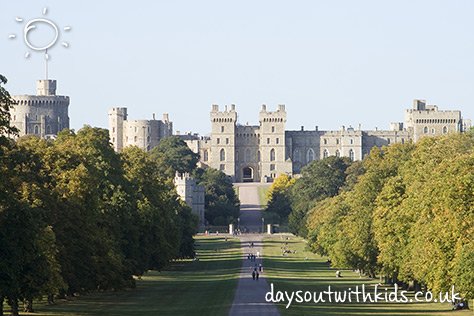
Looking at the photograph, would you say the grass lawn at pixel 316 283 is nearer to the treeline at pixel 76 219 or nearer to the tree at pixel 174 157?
the treeline at pixel 76 219

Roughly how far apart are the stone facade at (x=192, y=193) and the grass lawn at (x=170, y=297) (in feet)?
135

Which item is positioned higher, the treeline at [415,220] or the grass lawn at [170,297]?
the treeline at [415,220]

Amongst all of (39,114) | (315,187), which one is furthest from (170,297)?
(39,114)

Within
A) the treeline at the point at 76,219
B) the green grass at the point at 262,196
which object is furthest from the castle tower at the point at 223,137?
the treeline at the point at 76,219

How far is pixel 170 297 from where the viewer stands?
147 feet

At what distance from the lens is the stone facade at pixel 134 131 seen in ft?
577

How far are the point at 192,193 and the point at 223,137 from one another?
55.5 m

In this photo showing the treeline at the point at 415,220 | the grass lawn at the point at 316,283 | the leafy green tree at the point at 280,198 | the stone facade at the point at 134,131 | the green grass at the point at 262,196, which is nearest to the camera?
the treeline at the point at 415,220

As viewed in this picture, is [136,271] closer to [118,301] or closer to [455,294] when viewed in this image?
[118,301]

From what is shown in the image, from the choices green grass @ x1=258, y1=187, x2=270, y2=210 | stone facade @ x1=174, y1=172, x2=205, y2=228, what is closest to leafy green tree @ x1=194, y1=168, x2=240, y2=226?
stone facade @ x1=174, y1=172, x2=205, y2=228

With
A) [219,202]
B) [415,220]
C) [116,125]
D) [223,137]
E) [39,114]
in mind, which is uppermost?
[39,114]

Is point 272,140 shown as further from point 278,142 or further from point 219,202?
point 219,202

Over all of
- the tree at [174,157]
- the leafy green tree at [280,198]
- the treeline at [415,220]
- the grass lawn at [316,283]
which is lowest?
the grass lawn at [316,283]

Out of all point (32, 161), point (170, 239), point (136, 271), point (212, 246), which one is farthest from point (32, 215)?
point (212, 246)
